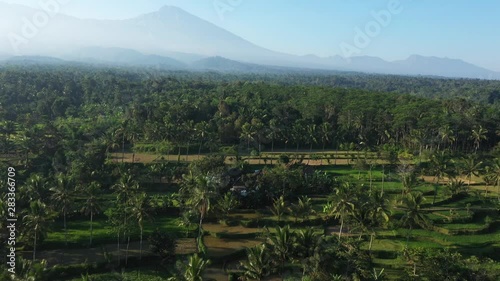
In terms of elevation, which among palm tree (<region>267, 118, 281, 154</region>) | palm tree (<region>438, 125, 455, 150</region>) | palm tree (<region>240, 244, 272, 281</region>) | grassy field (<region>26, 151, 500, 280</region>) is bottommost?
grassy field (<region>26, 151, 500, 280</region>)

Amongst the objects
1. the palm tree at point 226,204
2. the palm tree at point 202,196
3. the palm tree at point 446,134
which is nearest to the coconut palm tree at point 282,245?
the palm tree at point 202,196

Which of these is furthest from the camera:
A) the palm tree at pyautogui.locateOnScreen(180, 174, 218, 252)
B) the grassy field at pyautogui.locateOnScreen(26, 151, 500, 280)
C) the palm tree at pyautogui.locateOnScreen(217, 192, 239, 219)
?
the palm tree at pyautogui.locateOnScreen(217, 192, 239, 219)

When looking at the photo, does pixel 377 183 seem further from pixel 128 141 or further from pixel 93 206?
pixel 128 141

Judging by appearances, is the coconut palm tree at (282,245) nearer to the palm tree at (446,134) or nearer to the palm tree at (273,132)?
the palm tree at (273,132)

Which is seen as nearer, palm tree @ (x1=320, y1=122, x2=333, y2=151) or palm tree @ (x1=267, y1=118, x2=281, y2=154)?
palm tree @ (x1=267, y1=118, x2=281, y2=154)

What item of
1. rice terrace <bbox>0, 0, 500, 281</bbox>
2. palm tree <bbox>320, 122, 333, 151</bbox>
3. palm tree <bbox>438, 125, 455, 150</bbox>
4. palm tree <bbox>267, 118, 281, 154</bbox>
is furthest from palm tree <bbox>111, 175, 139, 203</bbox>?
palm tree <bbox>438, 125, 455, 150</bbox>

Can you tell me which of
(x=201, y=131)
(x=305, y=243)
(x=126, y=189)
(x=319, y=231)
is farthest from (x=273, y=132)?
(x=305, y=243)

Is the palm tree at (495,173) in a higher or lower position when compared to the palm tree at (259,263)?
higher

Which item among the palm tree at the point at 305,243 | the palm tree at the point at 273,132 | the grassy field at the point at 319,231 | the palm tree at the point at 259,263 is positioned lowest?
the grassy field at the point at 319,231

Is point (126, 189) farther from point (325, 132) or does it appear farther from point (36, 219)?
point (325, 132)

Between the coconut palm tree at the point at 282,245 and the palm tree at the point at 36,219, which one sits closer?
the coconut palm tree at the point at 282,245

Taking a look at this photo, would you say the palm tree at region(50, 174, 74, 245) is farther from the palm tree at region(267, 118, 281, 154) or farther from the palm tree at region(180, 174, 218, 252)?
the palm tree at region(267, 118, 281, 154)

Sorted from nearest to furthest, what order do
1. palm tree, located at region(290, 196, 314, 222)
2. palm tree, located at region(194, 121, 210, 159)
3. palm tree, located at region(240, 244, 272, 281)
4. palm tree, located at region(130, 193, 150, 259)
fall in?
palm tree, located at region(240, 244, 272, 281), palm tree, located at region(130, 193, 150, 259), palm tree, located at region(290, 196, 314, 222), palm tree, located at region(194, 121, 210, 159)

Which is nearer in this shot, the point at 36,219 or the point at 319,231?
the point at 36,219
